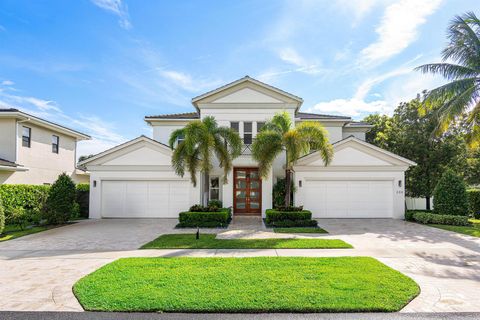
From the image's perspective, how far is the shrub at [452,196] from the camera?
46.7ft

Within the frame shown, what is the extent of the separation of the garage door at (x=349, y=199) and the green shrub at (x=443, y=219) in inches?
68.9

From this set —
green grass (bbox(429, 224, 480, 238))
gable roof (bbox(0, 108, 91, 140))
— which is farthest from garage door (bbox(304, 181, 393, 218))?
gable roof (bbox(0, 108, 91, 140))

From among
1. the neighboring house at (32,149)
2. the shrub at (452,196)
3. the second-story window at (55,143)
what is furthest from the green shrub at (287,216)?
the second-story window at (55,143)

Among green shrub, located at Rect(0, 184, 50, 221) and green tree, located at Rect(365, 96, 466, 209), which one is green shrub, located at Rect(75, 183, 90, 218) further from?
green tree, located at Rect(365, 96, 466, 209)

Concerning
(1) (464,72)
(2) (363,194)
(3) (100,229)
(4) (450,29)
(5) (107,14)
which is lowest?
(3) (100,229)

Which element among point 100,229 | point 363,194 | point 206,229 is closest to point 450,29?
point 363,194

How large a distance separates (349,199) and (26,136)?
2165cm

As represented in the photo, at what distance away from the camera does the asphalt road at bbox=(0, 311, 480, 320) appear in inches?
169

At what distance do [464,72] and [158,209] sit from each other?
19313 mm

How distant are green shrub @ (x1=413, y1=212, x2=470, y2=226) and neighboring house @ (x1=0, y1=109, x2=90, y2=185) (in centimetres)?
2384

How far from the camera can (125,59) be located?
13.9m

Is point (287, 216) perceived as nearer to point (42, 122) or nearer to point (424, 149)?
→ point (424, 149)

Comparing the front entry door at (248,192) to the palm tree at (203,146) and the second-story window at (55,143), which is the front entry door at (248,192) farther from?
the second-story window at (55,143)

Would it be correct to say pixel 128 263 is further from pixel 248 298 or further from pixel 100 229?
pixel 100 229
